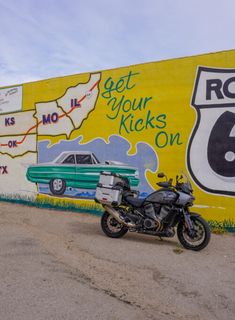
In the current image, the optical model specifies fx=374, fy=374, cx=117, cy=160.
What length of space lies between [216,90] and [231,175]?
1.92 meters

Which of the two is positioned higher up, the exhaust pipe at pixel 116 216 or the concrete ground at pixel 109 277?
the exhaust pipe at pixel 116 216

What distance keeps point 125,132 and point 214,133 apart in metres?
2.35

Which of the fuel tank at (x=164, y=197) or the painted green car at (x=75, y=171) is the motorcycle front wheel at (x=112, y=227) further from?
the painted green car at (x=75, y=171)

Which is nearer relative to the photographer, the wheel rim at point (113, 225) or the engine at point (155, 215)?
the engine at point (155, 215)

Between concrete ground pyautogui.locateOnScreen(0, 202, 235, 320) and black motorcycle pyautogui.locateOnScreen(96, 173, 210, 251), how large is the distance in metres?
0.23

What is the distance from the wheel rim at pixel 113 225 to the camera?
722 cm

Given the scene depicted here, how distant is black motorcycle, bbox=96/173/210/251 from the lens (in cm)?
641

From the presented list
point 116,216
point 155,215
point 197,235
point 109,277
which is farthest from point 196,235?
point 109,277

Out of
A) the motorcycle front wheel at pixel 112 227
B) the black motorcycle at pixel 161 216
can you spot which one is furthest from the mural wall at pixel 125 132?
the motorcycle front wheel at pixel 112 227

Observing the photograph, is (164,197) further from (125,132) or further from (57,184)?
(57,184)

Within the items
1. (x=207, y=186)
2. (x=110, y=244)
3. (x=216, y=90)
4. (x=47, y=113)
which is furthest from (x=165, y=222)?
(x=47, y=113)

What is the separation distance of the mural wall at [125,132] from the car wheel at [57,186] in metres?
0.03

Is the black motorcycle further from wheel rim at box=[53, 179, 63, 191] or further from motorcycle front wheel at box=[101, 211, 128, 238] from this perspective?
wheel rim at box=[53, 179, 63, 191]

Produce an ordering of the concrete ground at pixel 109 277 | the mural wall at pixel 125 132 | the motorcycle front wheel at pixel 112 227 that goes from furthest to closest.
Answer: the mural wall at pixel 125 132
the motorcycle front wheel at pixel 112 227
the concrete ground at pixel 109 277
